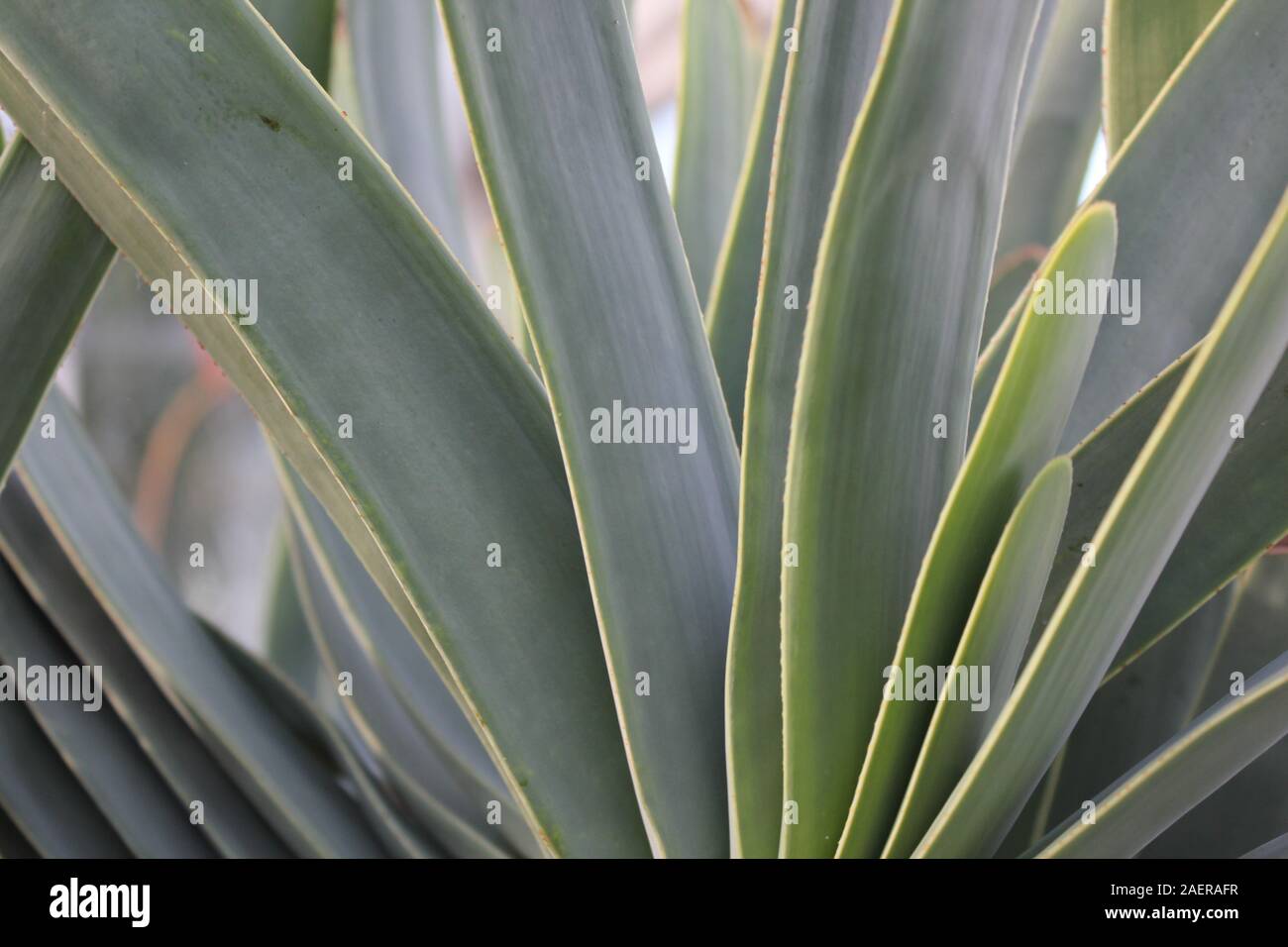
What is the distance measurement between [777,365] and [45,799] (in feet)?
1.22

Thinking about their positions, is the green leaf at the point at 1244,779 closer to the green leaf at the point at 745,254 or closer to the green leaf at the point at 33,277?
the green leaf at the point at 745,254

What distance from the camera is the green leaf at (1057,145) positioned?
2.32 feet

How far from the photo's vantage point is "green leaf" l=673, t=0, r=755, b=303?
2.32 ft

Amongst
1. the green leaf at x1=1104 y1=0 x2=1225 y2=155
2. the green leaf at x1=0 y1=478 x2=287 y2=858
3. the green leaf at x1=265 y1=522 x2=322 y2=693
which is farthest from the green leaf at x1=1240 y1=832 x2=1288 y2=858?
the green leaf at x1=265 y1=522 x2=322 y2=693

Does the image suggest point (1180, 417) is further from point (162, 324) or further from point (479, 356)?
point (162, 324)

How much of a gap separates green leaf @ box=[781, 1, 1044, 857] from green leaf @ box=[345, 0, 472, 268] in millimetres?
377

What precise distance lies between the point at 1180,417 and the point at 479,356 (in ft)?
0.66

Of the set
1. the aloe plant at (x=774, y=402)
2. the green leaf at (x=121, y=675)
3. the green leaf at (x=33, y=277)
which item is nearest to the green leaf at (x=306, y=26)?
the aloe plant at (x=774, y=402)

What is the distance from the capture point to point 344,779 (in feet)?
1.77

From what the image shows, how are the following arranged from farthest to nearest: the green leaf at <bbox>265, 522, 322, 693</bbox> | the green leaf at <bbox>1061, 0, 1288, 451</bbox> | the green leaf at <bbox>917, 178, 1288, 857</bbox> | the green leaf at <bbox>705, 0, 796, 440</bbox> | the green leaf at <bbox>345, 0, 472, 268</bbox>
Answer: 1. the green leaf at <bbox>265, 522, 322, 693</bbox>
2. the green leaf at <bbox>345, 0, 472, 268</bbox>
3. the green leaf at <bbox>705, 0, 796, 440</bbox>
4. the green leaf at <bbox>1061, 0, 1288, 451</bbox>
5. the green leaf at <bbox>917, 178, 1288, 857</bbox>

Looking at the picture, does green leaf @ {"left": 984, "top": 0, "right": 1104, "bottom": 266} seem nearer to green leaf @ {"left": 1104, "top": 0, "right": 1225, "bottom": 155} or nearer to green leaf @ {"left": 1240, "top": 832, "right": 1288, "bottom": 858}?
green leaf @ {"left": 1104, "top": 0, "right": 1225, "bottom": 155}

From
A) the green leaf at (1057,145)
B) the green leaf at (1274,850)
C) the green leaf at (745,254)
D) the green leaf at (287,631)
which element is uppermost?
the green leaf at (1057,145)

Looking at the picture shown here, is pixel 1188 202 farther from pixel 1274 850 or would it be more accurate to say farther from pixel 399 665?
pixel 399 665
